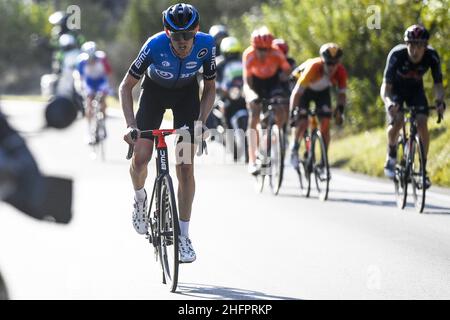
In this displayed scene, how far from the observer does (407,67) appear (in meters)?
11.5

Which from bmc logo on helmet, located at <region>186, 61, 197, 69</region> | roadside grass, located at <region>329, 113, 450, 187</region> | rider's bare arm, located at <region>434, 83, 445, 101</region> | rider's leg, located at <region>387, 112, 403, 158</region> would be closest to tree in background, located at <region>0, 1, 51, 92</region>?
roadside grass, located at <region>329, 113, 450, 187</region>

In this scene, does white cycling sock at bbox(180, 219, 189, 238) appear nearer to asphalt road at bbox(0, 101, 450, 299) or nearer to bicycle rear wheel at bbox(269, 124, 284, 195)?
asphalt road at bbox(0, 101, 450, 299)

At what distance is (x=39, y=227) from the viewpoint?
10.6 m

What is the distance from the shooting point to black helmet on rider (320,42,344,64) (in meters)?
12.5

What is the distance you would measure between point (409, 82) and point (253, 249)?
3308mm

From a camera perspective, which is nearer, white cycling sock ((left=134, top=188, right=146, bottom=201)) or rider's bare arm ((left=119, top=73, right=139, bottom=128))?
rider's bare arm ((left=119, top=73, right=139, bottom=128))

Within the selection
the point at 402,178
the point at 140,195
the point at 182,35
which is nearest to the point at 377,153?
the point at 402,178

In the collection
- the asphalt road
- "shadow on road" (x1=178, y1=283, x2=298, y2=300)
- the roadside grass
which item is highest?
the roadside grass

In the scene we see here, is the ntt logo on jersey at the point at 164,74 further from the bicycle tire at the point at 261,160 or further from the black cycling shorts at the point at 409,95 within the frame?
the bicycle tire at the point at 261,160

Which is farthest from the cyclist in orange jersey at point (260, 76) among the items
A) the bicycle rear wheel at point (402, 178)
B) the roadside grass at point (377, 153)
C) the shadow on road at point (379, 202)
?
the bicycle rear wheel at point (402, 178)

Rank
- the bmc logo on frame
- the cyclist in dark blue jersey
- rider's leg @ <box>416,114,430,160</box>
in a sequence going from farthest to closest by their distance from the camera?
rider's leg @ <box>416,114,430,160</box> < the cyclist in dark blue jersey < the bmc logo on frame

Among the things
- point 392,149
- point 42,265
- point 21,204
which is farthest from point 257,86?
point 21,204

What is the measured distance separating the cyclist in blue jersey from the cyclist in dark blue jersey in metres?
3.70
